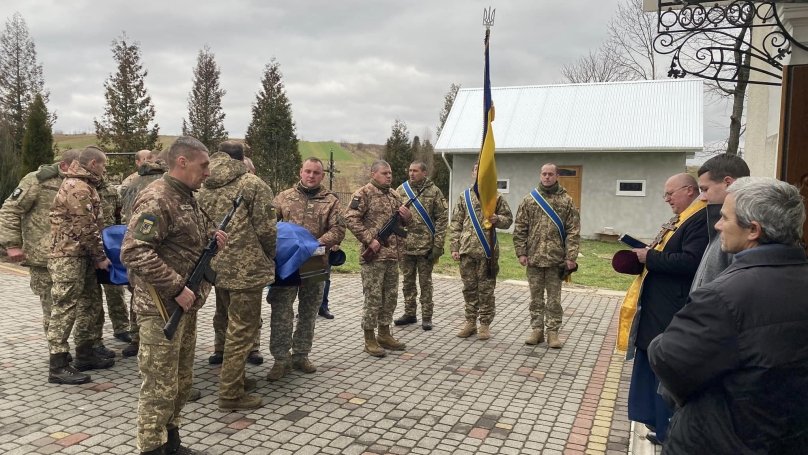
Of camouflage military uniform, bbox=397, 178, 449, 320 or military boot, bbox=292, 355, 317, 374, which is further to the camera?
camouflage military uniform, bbox=397, 178, 449, 320

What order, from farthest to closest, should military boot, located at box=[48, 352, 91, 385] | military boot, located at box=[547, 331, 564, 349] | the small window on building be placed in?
the small window on building, military boot, located at box=[547, 331, 564, 349], military boot, located at box=[48, 352, 91, 385]

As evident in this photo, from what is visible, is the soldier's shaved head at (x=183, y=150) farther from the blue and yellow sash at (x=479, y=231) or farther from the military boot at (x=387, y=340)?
the blue and yellow sash at (x=479, y=231)

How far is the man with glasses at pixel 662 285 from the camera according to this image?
3988 millimetres

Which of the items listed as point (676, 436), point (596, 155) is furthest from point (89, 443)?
point (596, 155)

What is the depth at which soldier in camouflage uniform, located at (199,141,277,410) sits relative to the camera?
179 inches

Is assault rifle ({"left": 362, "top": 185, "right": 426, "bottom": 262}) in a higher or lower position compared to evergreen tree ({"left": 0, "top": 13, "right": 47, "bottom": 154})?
lower

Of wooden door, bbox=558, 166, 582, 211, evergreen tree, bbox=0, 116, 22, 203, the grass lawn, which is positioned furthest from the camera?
wooden door, bbox=558, 166, 582, 211

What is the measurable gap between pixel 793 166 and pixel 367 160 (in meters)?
47.1

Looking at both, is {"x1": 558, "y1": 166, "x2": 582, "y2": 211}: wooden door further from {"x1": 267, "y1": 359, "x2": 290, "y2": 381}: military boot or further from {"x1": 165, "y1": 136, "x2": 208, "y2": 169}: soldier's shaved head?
{"x1": 165, "y1": 136, "x2": 208, "y2": 169}: soldier's shaved head

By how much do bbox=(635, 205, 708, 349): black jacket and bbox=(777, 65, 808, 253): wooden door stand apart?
0.61 m

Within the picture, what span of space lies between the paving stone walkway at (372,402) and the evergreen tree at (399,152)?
20.9 m

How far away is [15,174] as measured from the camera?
14.3m

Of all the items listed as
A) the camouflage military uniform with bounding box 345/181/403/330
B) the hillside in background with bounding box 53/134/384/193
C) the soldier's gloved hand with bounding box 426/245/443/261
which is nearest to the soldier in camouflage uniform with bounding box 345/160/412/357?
the camouflage military uniform with bounding box 345/181/403/330

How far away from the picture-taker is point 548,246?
6.70 m
